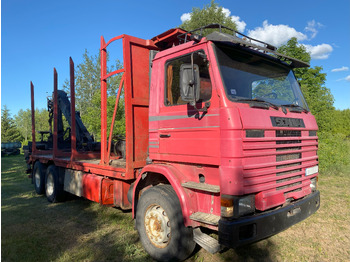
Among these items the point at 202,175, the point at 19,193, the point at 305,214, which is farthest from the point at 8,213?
the point at 305,214

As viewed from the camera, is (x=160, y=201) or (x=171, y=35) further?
(x=171, y=35)

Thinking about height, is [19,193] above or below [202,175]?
below

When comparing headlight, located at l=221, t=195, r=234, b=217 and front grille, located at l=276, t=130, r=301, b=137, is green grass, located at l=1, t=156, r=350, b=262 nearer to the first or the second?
headlight, located at l=221, t=195, r=234, b=217

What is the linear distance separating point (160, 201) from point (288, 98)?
8.18 feet

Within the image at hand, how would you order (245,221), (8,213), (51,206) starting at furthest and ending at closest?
(51,206), (8,213), (245,221)

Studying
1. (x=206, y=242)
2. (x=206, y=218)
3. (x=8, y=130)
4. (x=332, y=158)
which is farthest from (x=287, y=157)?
(x=8, y=130)

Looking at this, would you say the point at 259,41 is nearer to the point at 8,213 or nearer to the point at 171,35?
the point at 171,35

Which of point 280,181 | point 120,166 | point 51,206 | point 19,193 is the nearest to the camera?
point 280,181

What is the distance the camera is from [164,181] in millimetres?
3797

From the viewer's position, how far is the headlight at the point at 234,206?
2.65 metres

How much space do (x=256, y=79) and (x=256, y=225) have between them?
6.41ft

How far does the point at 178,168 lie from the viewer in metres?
3.42

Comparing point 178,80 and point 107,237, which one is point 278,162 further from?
point 107,237

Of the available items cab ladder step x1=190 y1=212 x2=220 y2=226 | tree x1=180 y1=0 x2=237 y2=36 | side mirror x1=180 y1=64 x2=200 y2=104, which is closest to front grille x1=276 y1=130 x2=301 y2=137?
side mirror x1=180 y1=64 x2=200 y2=104
